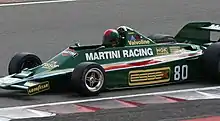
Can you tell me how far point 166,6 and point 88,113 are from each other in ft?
40.4

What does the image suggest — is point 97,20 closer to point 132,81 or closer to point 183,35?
point 183,35

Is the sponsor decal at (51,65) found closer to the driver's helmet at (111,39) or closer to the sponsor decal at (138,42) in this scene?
the driver's helmet at (111,39)

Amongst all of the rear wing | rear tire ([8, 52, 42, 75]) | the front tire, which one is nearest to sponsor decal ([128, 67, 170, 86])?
the front tire

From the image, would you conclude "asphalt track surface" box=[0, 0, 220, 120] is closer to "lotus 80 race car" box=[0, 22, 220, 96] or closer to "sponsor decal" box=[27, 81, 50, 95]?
"lotus 80 race car" box=[0, 22, 220, 96]

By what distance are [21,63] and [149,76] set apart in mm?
2375

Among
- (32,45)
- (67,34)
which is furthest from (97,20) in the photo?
(32,45)

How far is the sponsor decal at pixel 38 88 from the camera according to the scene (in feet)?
44.9

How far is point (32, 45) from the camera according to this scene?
19.2 m

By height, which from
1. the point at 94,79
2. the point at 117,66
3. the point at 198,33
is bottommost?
the point at 94,79

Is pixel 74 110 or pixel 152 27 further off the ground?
pixel 152 27

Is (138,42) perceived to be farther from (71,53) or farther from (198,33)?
(198,33)

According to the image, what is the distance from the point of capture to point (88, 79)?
14.0 m

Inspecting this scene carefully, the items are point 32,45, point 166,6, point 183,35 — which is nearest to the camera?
point 183,35

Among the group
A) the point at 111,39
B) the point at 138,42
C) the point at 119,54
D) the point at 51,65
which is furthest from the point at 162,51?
the point at 51,65
